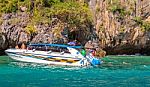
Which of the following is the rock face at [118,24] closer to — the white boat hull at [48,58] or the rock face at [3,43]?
the rock face at [3,43]

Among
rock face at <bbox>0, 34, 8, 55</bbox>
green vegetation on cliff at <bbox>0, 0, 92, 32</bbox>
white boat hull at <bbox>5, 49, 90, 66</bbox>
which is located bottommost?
white boat hull at <bbox>5, 49, 90, 66</bbox>

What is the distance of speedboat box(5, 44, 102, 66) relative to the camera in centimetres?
3622

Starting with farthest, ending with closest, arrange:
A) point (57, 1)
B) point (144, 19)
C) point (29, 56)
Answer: point (144, 19)
point (57, 1)
point (29, 56)

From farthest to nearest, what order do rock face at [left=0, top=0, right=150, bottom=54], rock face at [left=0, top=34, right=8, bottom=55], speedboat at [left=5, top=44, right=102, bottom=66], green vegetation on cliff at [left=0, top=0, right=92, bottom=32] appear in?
green vegetation on cliff at [left=0, top=0, right=92, bottom=32]
rock face at [left=0, top=0, right=150, bottom=54]
rock face at [left=0, top=34, right=8, bottom=55]
speedboat at [left=5, top=44, right=102, bottom=66]

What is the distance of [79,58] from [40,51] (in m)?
4.43

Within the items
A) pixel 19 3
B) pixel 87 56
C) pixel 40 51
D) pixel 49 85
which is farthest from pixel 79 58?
pixel 19 3

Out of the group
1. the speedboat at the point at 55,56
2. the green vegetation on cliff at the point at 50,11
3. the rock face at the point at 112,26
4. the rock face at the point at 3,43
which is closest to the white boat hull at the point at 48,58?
the speedboat at the point at 55,56

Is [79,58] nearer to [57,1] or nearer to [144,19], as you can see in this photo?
[57,1]

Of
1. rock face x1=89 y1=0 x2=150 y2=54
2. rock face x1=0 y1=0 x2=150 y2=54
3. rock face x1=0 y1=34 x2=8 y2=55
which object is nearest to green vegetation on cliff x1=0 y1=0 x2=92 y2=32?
rock face x1=0 y1=0 x2=150 y2=54

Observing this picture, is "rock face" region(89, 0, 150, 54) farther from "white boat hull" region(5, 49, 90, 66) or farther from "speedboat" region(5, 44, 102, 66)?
"white boat hull" region(5, 49, 90, 66)

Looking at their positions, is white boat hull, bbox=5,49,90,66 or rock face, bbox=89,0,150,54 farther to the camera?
rock face, bbox=89,0,150,54

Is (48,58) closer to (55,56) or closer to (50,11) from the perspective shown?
(55,56)

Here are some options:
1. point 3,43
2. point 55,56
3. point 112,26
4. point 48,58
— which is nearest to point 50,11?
point 3,43

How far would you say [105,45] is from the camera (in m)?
55.6
